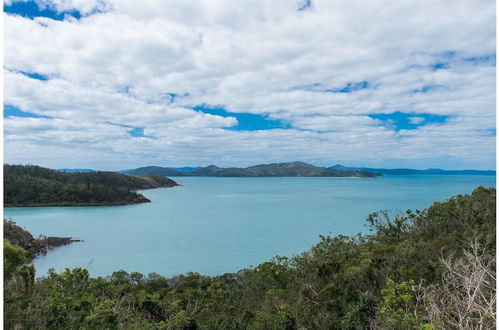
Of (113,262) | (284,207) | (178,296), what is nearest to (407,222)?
(178,296)

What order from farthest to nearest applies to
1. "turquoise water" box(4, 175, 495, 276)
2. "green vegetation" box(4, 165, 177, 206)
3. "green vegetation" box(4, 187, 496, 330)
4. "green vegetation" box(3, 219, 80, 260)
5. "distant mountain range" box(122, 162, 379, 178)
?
"distant mountain range" box(122, 162, 379, 178), "green vegetation" box(4, 165, 177, 206), "green vegetation" box(3, 219, 80, 260), "turquoise water" box(4, 175, 495, 276), "green vegetation" box(4, 187, 496, 330)

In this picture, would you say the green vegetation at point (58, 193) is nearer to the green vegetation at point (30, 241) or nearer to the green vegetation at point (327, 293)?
the green vegetation at point (30, 241)

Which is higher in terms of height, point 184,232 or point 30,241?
point 184,232

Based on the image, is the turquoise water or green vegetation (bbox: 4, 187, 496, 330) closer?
green vegetation (bbox: 4, 187, 496, 330)

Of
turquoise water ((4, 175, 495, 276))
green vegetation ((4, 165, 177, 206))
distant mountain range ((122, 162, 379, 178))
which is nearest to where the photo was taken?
turquoise water ((4, 175, 495, 276))

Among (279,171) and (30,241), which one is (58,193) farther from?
(279,171)

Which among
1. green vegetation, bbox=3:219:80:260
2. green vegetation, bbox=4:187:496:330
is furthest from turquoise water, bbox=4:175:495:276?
green vegetation, bbox=4:187:496:330

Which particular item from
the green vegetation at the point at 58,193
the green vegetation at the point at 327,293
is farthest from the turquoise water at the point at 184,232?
the green vegetation at the point at 327,293

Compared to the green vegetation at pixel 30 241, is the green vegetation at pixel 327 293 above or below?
above

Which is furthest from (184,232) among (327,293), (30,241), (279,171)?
(279,171)

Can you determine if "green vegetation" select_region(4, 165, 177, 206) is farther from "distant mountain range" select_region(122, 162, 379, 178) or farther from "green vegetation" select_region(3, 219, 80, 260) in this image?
"distant mountain range" select_region(122, 162, 379, 178)
